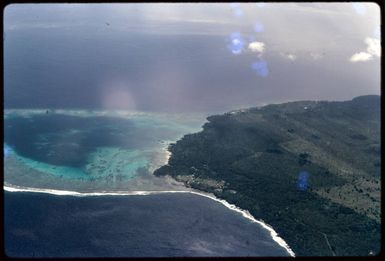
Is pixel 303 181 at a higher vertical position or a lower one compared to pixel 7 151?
lower

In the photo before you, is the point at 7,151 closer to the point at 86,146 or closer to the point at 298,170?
the point at 86,146

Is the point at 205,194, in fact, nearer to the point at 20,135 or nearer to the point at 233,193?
the point at 233,193

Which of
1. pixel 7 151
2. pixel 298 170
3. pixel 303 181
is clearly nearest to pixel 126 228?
pixel 303 181

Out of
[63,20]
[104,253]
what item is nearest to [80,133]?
[104,253]

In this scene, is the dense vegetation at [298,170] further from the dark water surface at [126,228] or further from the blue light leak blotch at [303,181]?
the dark water surface at [126,228]

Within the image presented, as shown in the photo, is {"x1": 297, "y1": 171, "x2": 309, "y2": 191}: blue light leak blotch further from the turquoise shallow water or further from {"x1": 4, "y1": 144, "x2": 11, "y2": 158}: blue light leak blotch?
{"x1": 4, "y1": 144, "x2": 11, "y2": 158}: blue light leak blotch

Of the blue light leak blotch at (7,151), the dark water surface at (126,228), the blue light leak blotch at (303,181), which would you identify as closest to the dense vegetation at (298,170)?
the blue light leak blotch at (303,181)

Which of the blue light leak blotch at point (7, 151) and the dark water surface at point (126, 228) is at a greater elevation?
the blue light leak blotch at point (7, 151)
